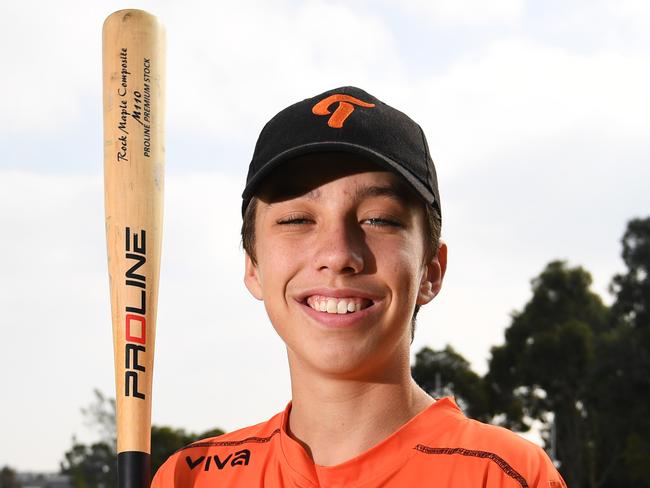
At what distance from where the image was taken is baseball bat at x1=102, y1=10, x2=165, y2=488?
369 centimetres

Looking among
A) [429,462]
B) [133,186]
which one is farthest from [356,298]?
[133,186]

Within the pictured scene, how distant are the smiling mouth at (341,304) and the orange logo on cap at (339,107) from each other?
1.79 feet

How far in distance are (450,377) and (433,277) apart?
1774 inches

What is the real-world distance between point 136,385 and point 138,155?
88 cm

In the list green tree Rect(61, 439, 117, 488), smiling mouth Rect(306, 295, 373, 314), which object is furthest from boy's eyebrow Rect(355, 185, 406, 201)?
green tree Rect(61, 439, 117, 488)

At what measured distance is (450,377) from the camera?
47562 mm

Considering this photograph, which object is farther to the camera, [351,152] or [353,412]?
[353,412]

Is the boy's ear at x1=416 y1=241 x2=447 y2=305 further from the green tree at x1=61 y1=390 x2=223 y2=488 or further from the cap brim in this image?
the green tree at x1=61 y1=390 x2=223 y2=488

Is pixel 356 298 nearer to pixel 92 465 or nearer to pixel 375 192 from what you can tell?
pixel 375 192

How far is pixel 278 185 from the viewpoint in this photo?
3.13 m

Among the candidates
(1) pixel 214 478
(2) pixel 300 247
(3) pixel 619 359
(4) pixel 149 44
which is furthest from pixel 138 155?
(3) pixel 619 359

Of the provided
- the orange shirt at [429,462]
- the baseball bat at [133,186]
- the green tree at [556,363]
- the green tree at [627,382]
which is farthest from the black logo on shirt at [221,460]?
the green tree at [556,363]

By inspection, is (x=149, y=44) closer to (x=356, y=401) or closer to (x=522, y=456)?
(x=356, y=401)

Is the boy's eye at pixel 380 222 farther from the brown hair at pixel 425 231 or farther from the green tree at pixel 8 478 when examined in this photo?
the green tree at pixel 8 478
